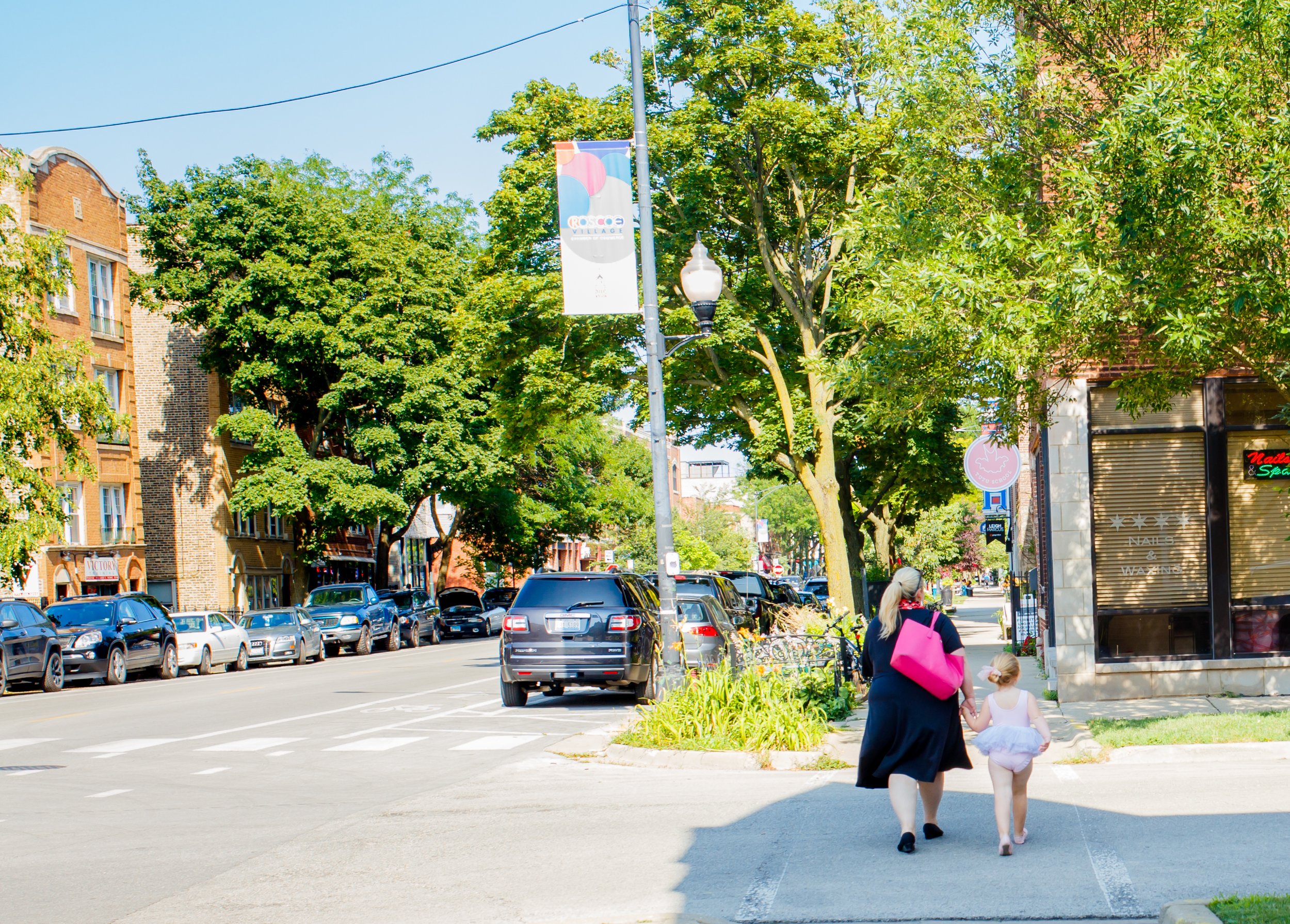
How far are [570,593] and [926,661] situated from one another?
10.6 m

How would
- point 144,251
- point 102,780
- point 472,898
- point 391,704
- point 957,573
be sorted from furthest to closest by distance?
point 957,573, point 144,251, point 391,704, point 102,780, point 472,898

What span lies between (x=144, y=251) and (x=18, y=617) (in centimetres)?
2309

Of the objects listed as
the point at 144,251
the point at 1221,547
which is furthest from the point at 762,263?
the point at 144,251

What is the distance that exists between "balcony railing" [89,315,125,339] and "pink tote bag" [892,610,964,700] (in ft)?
131

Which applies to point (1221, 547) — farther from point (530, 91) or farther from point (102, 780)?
point (530, 91)

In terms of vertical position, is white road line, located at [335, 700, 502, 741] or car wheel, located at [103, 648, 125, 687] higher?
white road line, located at [335, 700, 502, 741]

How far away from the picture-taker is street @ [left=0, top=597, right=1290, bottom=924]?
6805 millimetres

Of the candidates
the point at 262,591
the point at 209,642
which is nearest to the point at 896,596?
the point at 209,642

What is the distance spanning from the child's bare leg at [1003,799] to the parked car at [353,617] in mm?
32268

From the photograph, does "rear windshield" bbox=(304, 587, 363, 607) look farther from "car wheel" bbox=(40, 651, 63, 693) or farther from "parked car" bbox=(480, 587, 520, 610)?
"car wheel" bbox=(40, 651, 63, 693)

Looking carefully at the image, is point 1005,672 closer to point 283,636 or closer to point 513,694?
point 513,694

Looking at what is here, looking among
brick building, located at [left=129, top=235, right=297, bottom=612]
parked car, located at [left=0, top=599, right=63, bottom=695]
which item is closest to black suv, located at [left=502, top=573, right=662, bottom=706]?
parked car, located at [left=0, top=599, right=63, bottom=695]

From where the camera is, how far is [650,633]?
17984 mm

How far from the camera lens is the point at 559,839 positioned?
865 centimetres
